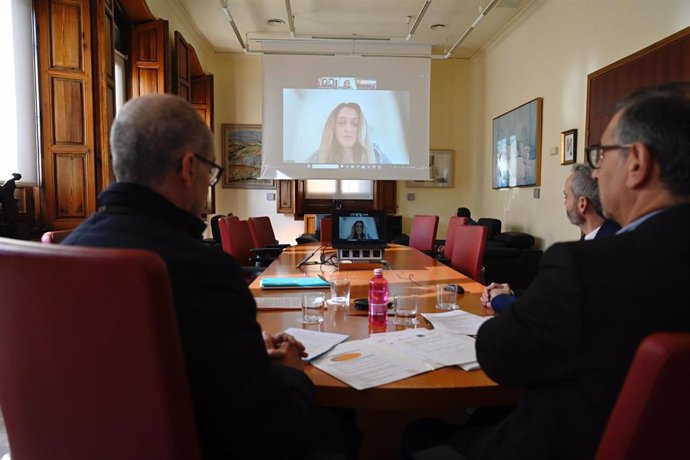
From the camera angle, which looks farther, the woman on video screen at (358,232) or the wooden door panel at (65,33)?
the wooden door panel at (65,33)

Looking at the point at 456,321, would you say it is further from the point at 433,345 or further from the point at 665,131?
the point at 665,131

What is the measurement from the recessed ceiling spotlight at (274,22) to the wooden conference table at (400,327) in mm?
4345

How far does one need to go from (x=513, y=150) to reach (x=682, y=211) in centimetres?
525

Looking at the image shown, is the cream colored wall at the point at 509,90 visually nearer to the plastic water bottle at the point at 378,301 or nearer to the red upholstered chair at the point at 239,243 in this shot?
the red upholstered chair at the point at 239,243

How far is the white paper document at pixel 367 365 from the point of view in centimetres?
96

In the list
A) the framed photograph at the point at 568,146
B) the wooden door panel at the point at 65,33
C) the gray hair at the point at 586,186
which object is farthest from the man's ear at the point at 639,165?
the framed photograph at the point at 568,146

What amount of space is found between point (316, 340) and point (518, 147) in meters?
5.00

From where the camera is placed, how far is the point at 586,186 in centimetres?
195

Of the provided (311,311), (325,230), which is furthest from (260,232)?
(311,311)

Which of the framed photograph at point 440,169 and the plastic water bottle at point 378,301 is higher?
the framed photograph at point 440,169

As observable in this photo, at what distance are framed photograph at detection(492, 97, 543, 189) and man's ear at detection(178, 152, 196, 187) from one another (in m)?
4.88

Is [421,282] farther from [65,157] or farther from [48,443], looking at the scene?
[65,157]

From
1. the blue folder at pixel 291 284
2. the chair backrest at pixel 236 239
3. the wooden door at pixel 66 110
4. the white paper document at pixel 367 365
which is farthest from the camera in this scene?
the wooden door at pixel 66 110

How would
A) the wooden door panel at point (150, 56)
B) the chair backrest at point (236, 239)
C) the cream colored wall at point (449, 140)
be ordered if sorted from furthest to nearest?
the cream colored wall at point (449, 140), the wooden door panel at point (150, 56), the chair backrest at point (236, 239)
